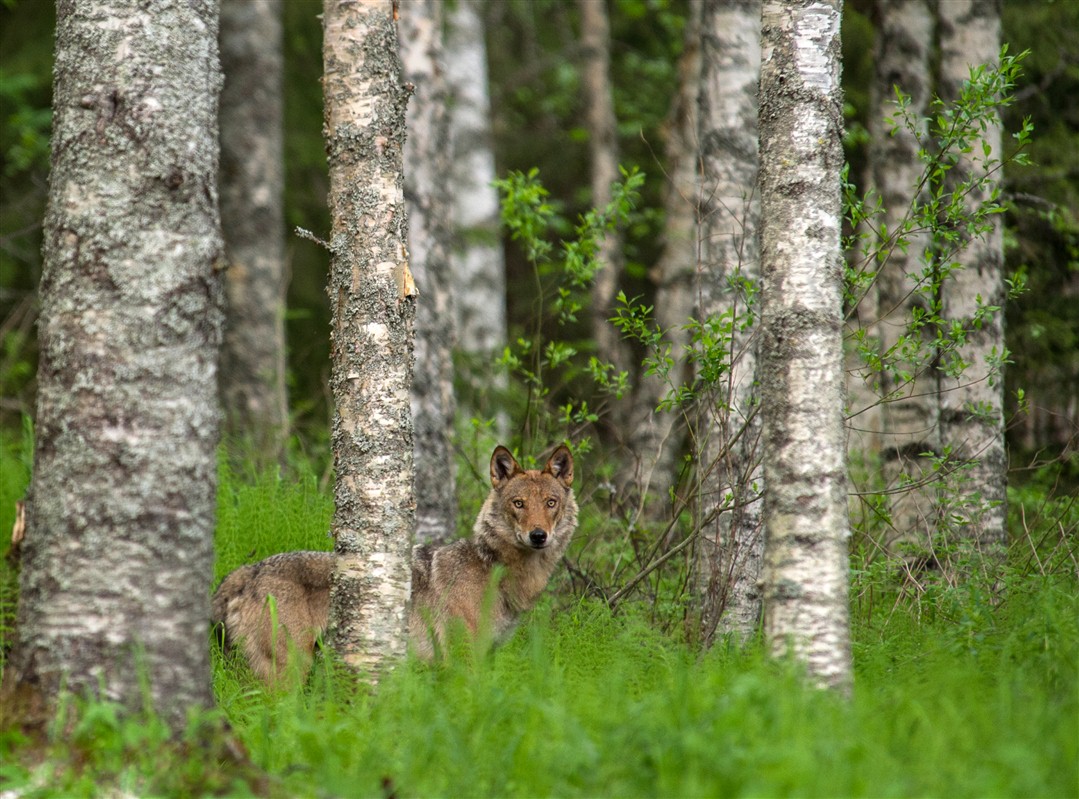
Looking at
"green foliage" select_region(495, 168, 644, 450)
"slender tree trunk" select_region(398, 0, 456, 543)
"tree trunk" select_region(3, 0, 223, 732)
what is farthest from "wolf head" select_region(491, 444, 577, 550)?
"tree trunk" select_region(3, 0, 223, 732)

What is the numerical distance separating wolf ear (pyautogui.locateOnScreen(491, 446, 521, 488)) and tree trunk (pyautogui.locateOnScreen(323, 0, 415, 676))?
1.89m

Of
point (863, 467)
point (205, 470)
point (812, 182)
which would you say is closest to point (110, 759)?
point (205, 470)

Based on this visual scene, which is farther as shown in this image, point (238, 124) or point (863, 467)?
point (238, 124)

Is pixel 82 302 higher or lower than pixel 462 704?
higher

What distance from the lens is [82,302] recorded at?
13.1 ft

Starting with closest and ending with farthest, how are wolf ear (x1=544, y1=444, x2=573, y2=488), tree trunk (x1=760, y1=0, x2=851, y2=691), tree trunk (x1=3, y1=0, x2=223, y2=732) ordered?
tree trunk (x1=3, y1=0, x2=223, y2=732)
tree trunk (x1=760, y1=0, x2=851, y2=691)
wolf ear (x1=544, y1=444, x2=573, y2=488)

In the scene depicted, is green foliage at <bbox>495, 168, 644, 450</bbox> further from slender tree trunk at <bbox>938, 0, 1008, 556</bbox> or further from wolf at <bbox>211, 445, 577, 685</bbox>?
slender tree trunk at <bbox>938, 0, 1008, 556</bbox>

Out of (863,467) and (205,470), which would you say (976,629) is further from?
(205,470)

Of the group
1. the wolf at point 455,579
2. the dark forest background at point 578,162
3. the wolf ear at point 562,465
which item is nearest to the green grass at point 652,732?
the wolf at point 455,579

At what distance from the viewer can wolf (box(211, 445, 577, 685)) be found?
19.6 feet

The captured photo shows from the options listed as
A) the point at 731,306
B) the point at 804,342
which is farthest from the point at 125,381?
the point at 731,306

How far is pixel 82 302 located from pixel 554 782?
8.21 feet

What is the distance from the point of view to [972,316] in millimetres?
7445

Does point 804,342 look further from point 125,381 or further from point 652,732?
point 125,381
